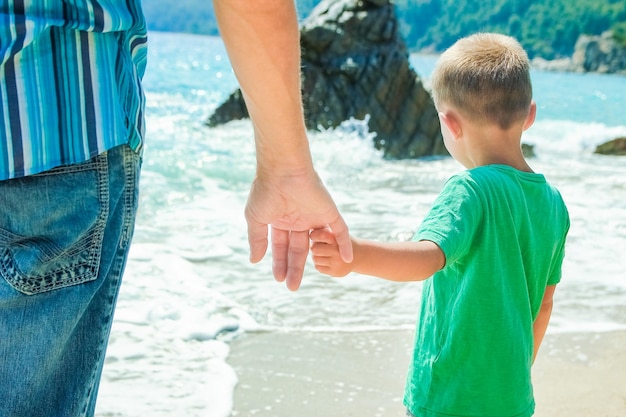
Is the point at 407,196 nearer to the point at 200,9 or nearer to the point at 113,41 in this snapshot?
the point at 113,41

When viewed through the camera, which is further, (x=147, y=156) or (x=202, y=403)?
(x=147, y=156)

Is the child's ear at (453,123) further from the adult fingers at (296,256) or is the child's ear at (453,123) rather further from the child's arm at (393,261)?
the adult fingers at (296,256)

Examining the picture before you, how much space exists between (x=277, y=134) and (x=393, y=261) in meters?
0.48

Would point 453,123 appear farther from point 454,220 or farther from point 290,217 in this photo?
point 290,217

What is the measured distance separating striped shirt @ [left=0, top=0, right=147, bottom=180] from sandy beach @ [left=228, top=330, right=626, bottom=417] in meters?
1.99

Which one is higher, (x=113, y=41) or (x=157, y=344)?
(x=113, y=41)

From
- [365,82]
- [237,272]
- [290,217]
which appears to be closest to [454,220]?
[290,217]

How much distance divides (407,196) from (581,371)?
15.8 ft

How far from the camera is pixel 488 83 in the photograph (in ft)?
6.92

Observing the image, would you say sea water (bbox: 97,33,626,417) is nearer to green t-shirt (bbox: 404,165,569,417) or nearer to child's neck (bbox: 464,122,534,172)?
green t-shirt (bbox: 404,165,569,417)

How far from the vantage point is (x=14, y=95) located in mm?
1232

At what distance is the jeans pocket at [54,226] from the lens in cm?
124

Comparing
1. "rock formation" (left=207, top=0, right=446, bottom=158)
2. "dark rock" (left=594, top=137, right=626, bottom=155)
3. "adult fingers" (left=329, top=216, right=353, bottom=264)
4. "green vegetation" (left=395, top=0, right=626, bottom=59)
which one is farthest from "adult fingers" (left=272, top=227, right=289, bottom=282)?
"green vegetation" (left=395, top=0, right=626, bottom=59)

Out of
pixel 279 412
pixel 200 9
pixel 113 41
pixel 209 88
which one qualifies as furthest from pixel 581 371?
pixel 200 9
